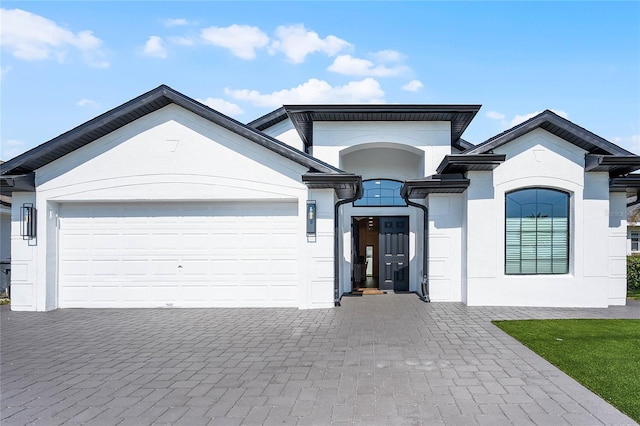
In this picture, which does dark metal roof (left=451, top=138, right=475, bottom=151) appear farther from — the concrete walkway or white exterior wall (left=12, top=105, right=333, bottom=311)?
the concrete walkway

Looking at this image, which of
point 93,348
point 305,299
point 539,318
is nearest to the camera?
point 93,348

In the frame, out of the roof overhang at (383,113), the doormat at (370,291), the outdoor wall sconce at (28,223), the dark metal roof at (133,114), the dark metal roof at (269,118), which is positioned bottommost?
the doormat at (370,291)

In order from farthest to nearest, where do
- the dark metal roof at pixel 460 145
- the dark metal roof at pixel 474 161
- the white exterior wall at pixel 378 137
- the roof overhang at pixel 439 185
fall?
the dark metal roof at pixel 460 145, the white exterior wall at pixel 378 137, the roof overhang at pixel 439 185, the dark metal roof at pixel 474 161

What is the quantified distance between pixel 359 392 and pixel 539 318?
19.3ft

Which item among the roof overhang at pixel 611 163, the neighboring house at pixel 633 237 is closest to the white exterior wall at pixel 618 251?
the roof overhang at pixel 611 163

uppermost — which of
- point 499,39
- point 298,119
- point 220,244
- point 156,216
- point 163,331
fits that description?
point 499,39

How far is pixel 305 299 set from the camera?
931cm

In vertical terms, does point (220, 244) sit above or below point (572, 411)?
above

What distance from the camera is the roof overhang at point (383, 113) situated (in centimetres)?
1062

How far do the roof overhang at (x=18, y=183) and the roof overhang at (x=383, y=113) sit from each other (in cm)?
671

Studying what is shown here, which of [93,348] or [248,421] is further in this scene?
[93,348]

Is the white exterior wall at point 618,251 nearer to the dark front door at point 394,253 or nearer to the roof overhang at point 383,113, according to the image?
the roof overhang at point 383,113

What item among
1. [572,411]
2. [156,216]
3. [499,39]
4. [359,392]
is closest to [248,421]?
[359,392]

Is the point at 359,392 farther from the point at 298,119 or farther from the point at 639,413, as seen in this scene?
the point at 298,119
